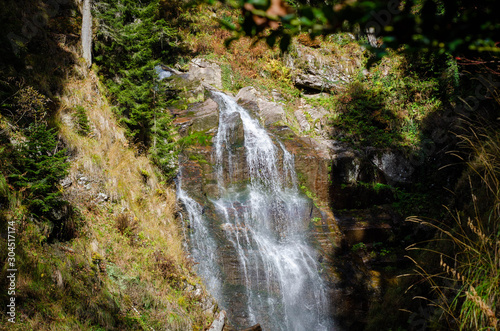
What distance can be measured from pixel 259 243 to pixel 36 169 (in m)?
6.29

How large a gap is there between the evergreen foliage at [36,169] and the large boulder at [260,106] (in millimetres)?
10135

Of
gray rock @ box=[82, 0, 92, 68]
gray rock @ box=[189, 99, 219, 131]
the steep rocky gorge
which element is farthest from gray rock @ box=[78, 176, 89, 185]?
gray rock @ box=[189, 99, 219, 131]

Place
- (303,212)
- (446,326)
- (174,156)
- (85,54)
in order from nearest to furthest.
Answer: (446,326)
(85,54)
(174,156)
(303,212)

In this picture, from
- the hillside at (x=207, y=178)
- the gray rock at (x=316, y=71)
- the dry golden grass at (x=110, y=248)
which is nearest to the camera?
the hillside at (x=207, y=178)

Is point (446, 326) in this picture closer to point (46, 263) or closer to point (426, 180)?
point (46, 263)

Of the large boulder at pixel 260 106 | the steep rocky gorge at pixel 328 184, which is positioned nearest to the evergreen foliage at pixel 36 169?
the steep rocky gorge at pixel 328 184

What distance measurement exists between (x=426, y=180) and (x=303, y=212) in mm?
6321

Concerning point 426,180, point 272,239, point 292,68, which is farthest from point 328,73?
point 272,239

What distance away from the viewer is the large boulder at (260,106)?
13.6 meters

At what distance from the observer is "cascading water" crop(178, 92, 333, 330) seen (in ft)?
24.2

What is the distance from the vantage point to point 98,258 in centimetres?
503

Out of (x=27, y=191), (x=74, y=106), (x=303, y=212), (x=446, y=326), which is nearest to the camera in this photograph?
(x=446, y=326)

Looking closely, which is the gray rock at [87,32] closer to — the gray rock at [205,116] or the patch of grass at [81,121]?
the patch of grass at [81,121]

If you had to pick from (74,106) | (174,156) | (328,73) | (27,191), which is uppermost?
(328,73)
